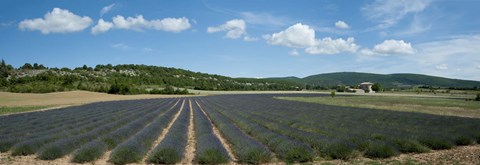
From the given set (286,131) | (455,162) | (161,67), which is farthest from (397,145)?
(161,67)

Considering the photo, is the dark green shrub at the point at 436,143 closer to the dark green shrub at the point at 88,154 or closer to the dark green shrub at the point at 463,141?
the dark green shrub at the point at 463,141

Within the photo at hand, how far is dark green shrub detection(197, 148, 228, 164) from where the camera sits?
10.2 metres

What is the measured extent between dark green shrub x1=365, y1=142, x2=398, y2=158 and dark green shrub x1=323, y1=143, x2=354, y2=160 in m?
0.63

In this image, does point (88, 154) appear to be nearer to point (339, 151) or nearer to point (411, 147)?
point (339, 151)

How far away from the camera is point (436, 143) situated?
12.6m

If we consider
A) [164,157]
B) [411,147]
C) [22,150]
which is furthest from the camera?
[411,147]

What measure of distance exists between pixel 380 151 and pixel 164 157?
6.68 meters

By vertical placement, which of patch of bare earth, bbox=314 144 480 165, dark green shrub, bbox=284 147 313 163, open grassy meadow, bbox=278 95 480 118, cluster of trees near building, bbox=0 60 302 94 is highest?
cluster of trees near building, bbox=0 60 302 94

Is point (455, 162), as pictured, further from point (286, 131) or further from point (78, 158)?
point (78, 158)

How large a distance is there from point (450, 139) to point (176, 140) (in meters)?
10.6

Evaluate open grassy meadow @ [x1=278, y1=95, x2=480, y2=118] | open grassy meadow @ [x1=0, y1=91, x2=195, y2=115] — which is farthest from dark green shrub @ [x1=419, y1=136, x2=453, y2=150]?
open grassy meadow @ [x1=0, y1=91, x2=195, y2=115]

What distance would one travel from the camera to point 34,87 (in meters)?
81.0

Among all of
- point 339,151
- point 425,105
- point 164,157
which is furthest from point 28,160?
point 425,105

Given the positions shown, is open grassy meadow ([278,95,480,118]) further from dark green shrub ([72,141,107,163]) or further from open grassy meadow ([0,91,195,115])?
open grassy meadow ([0,91,195,115])
